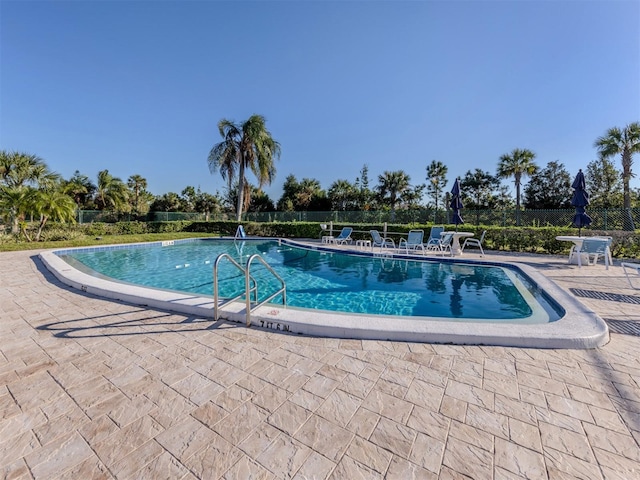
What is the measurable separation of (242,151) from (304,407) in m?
20.6

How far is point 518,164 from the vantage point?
78.3 feet

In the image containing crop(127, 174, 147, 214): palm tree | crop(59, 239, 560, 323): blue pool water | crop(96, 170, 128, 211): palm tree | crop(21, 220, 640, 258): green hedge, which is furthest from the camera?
crop(127, 174, 147, 214): palm tree

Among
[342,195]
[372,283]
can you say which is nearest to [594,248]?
[372,283]

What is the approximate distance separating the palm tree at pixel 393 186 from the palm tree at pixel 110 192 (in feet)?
85.5

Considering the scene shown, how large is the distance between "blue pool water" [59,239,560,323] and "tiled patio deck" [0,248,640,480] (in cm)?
149

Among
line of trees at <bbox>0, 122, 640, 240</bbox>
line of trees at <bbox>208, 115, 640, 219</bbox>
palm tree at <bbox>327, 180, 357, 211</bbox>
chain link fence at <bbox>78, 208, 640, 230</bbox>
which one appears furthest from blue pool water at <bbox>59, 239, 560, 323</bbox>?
palm tree at <bbox>327, 180, 357, 211</bbox>

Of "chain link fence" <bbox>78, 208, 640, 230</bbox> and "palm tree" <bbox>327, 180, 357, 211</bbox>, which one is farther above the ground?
"palm tree" <bbox>327, 180, 357, 211</bbox>

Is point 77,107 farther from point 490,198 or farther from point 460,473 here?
point 490,198

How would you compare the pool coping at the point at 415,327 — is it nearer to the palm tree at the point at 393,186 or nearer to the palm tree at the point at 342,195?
the palm tree at the point at 393,186

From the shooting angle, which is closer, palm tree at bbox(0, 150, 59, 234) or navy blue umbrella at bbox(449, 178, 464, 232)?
navy blue umbrella at bbox(449, 178, 464, 232)

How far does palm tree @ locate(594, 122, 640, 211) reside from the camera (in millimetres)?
17078

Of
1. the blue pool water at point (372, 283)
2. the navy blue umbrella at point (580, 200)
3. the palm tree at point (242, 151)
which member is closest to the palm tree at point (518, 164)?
the navy blue umbrella at point (580, 200)

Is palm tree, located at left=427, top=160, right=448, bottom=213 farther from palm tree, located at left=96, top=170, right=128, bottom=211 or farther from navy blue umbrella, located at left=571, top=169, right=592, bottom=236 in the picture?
palm tree, located at left=96, top=170, right=128, bottom=211

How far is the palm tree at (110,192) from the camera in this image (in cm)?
2703
